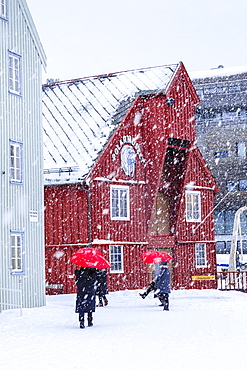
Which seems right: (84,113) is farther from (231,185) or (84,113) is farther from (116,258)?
(231,185)

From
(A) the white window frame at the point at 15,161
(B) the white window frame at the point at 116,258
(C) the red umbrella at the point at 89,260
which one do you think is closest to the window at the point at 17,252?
(A) the white window frame at the point at 15,161

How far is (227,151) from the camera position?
67.9 m

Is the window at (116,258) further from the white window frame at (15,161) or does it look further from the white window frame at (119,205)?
the white window frame at (15,161)

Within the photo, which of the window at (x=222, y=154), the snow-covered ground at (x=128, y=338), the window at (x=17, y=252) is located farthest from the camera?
the window at (x=222, y=154)

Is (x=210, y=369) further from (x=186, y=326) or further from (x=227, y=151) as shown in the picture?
(x=227, y=151)

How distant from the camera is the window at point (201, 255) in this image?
3888 cm

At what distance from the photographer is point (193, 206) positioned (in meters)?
39.0

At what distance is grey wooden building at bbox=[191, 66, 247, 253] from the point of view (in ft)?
221

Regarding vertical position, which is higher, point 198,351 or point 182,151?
point 182,151

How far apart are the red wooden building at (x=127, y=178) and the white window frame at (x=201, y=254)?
0.17ft

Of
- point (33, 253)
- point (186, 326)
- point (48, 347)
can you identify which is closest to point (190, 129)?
point (33, 253)

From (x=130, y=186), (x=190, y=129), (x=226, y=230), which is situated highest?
(x=190, y=129)

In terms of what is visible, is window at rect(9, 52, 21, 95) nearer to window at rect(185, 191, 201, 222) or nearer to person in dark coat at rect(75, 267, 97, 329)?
person in dark coat at rect(75, 267, 97, 329)

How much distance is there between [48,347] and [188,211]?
2514cm
